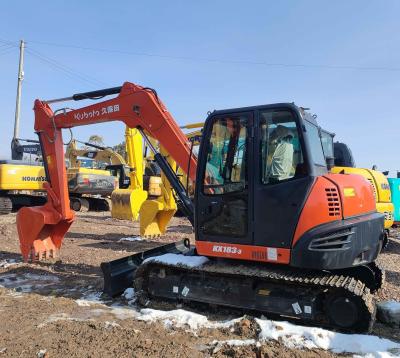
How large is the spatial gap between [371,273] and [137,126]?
3.74 m

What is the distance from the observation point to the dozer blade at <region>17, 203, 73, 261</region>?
24.0ft

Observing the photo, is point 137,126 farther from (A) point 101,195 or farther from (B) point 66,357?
(A) point 101,195

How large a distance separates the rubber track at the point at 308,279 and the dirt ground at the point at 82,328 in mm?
471

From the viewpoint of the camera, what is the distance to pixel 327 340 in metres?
4.06

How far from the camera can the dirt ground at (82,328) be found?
395 cm

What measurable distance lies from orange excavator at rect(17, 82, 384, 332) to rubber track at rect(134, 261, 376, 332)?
1cm

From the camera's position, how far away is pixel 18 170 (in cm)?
1711

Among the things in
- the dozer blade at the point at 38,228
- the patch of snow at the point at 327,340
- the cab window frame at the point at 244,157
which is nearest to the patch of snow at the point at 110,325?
the patch of snow at the point at 327,340

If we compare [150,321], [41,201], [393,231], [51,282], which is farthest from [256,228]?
[41,201]

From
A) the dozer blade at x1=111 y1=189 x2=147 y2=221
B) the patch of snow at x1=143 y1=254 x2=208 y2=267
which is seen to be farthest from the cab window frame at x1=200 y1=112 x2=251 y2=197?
the dozer blade at x1=111 y1=189 x2=147 y2=221

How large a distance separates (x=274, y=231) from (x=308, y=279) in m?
0.58

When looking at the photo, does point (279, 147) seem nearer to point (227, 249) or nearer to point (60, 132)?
point (227, 249)

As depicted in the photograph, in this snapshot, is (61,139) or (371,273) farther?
(61,139)

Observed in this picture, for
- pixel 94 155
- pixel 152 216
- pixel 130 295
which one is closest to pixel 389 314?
pixel 130 295
